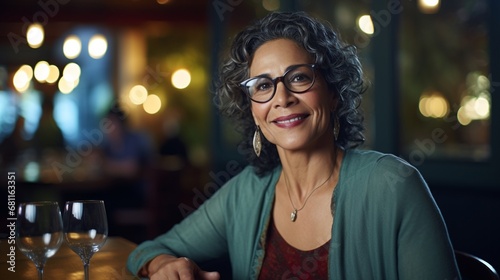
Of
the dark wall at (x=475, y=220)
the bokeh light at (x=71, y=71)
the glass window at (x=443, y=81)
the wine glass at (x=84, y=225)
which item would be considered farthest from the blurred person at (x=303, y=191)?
the bokeh light at (x=71, y=71)

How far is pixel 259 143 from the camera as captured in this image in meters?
2.08

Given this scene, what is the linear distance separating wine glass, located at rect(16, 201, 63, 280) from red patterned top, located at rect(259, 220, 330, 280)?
67 centimetres

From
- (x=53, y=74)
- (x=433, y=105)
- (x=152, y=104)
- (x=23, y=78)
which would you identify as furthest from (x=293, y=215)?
(x=53, y=74)

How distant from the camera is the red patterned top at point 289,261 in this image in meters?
1.78

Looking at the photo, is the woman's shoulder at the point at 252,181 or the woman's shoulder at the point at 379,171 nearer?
the woman's shoulder at the point at 379,171

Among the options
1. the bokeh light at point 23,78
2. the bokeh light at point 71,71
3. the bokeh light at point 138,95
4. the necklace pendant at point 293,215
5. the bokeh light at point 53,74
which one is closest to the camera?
the necklace pendant at point 293,215

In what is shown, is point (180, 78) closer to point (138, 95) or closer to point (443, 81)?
point (138, 95)

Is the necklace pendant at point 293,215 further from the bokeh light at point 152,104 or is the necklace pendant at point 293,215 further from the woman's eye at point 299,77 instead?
the bokeh light at point 152,104

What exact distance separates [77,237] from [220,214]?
65 centimetres

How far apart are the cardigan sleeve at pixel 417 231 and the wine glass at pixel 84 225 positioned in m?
0.75

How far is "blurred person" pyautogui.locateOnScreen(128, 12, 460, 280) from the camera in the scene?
1656 mm

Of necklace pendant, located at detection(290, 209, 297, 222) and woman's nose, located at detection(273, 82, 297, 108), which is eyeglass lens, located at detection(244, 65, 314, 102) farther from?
necklace pendant, located at detection(290, 209, 297, 222)

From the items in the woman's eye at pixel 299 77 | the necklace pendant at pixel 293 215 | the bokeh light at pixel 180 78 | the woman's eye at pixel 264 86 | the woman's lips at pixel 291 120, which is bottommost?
the necklace pendant at pixel 293 215

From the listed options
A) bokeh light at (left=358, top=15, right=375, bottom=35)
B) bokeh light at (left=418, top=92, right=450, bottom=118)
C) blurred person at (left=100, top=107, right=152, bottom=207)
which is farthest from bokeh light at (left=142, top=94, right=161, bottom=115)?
bokeh light at (left=418, top=92, right=450, bottom=118)
